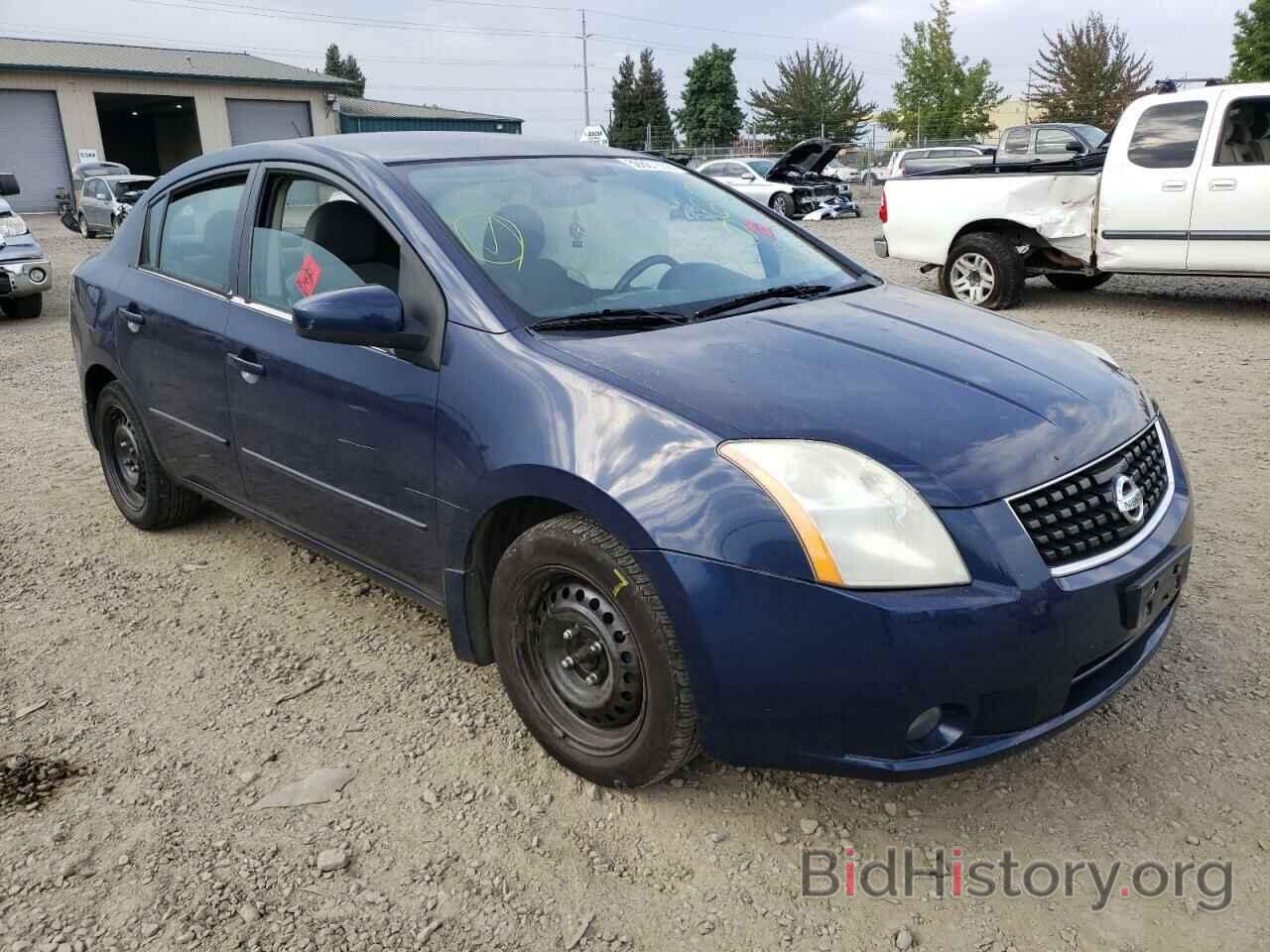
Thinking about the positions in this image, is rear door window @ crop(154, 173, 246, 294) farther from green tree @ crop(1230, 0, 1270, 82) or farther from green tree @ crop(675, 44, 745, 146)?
green tree @ crop(675, 44, 745, 146)

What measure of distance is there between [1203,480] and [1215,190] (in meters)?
4.69

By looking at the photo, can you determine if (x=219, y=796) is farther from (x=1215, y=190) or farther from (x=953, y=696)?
(x=1215, y=190)

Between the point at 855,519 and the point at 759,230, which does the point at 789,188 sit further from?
the point at 855,519

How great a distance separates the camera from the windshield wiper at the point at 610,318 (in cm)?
269

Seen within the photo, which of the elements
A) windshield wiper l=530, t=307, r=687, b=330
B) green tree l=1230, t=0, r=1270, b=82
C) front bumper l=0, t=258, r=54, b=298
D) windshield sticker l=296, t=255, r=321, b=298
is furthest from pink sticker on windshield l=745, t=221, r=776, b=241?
green tree l=1230, t=0, r=1270, b=82

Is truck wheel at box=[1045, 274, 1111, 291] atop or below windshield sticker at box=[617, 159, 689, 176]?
below

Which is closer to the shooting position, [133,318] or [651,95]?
[133,318]

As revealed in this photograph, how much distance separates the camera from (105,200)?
2161 cm

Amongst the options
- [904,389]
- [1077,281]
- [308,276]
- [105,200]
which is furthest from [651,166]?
[105,200]

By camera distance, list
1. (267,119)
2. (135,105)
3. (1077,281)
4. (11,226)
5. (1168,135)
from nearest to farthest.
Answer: (1168,135) → (1077,281) → (11,226) → (267,119) → (135,105)

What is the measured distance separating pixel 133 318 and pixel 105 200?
20.6m

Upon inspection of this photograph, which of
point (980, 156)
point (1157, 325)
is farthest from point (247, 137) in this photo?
point (1157, 325)

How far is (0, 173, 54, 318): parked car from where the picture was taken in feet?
34.4

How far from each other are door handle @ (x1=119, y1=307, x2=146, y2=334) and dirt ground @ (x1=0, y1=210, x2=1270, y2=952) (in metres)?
1.01
